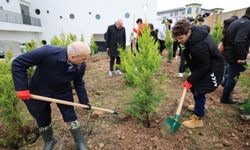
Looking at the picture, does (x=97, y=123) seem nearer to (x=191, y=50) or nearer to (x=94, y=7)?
(x=191, y=50)

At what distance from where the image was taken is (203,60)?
2623 mm

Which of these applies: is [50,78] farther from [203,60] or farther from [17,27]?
[17,27]

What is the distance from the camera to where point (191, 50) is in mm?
2627

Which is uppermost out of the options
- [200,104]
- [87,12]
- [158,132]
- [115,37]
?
[87,12]

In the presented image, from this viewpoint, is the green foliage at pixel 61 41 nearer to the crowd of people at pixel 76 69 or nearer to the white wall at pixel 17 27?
the crowd of people at pixel 76 69

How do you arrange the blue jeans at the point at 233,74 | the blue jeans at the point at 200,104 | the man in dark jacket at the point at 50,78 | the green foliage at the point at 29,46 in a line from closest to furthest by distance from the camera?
the man in dark jacket at the point at 50,78, the blue jeans at the point at 200,104, the blue jeans at the point at 233,74, the green foliage at the point at 29,46

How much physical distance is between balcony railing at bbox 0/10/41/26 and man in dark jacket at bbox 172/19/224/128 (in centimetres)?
1659

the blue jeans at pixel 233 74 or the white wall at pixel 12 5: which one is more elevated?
the white wall at pixel 12 5

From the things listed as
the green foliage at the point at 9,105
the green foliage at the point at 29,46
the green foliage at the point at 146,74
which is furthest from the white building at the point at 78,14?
the green foliage at the point at 9,105

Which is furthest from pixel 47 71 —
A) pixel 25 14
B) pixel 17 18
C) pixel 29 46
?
pixel 25 14

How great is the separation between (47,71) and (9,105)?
1.10 metres

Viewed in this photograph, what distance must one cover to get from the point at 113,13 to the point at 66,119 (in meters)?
19.2

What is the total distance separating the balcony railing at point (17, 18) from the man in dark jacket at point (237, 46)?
16.7 meters

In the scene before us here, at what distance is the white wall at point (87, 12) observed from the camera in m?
19.8
